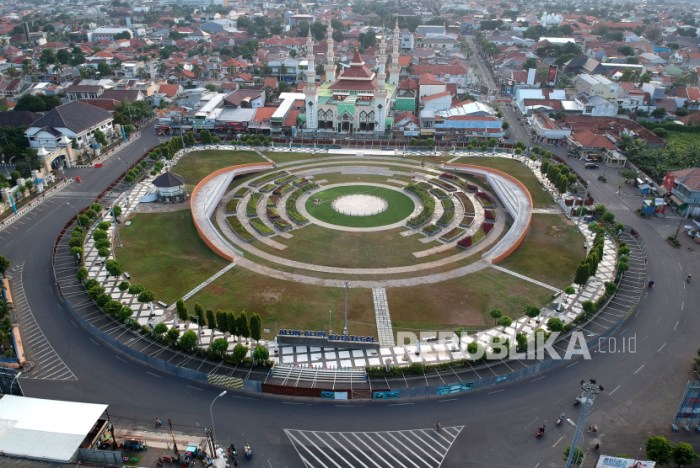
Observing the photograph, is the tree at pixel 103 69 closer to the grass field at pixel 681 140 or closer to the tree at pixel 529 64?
the tree at pixel 529 64

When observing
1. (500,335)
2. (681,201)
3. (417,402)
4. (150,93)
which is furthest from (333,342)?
(150,93)

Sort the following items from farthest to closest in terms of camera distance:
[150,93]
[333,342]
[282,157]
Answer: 1. [150,93]
2. [282,157]
3. [333,342]

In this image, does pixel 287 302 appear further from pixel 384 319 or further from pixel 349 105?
pixel 349 105

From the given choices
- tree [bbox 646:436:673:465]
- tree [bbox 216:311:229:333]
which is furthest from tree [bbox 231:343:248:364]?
tree [bbox 646:436:673:465]

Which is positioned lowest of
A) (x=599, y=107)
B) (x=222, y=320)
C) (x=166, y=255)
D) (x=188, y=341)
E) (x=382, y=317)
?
(x=166, y=255)

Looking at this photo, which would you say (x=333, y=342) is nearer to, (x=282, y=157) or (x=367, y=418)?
(x=367, y=418)

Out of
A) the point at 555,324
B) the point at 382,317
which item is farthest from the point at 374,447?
the point at 555,324

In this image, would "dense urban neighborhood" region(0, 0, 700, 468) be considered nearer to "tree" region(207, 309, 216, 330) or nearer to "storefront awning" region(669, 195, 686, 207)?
"tree" region(207, 309, 216, 330)
